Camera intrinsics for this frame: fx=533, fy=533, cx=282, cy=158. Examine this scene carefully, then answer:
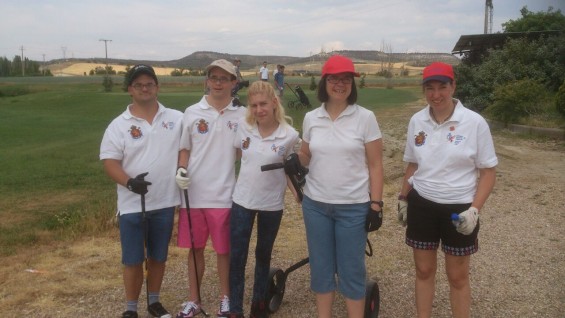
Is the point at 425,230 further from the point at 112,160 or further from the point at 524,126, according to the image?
the point at 524,126

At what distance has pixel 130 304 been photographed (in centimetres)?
380

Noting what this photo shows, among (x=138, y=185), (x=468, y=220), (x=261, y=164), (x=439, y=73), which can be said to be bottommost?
(x=468, y=220)

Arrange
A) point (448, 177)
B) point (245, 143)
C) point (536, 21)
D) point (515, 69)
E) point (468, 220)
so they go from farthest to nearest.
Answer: point (536, 21), point (515, 69), point (245, 143), point (448, 177), point (468, 220)

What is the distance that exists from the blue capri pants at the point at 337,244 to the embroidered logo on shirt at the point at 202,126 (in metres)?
0.83

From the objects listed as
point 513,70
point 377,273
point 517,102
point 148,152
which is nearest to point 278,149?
point 148,152

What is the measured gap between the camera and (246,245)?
3.58 metres

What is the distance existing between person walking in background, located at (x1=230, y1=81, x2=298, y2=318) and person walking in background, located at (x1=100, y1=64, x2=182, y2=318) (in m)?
0.48

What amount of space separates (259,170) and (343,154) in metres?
0.61

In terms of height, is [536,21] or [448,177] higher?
[536,21]

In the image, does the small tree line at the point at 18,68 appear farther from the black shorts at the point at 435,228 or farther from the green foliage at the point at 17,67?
the black shorts at the point at 435,228

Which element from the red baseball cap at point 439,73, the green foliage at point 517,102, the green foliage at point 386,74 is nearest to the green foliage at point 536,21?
the green foliage at point 386,74

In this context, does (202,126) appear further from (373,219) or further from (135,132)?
(373,219)

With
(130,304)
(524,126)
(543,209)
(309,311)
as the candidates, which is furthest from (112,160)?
(524,126)

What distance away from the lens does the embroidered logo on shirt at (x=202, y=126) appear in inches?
142
